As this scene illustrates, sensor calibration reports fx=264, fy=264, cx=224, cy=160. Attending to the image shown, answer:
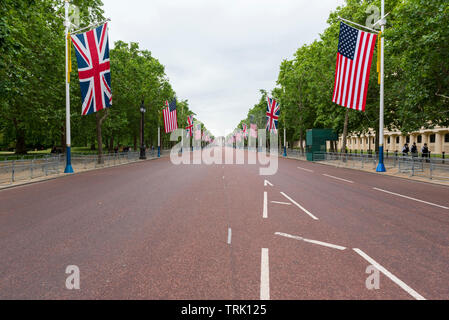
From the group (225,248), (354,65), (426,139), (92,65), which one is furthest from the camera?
(426,139)

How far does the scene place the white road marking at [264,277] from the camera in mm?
3369

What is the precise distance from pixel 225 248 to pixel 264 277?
127 centimetres

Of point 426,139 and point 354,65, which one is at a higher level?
point 354,65

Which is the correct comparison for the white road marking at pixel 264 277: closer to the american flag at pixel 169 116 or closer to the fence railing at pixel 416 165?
the fence railing at pixel 416 165

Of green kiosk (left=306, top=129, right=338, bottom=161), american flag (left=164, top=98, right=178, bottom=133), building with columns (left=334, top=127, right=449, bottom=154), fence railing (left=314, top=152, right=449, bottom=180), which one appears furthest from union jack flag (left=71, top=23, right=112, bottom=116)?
building with columns (left=334, top=127, right=449, bottom=154)

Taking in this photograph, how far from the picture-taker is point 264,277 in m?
3.81

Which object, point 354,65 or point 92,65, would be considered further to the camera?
point 92,65

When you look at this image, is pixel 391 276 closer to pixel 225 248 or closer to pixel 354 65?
pixel 225 248

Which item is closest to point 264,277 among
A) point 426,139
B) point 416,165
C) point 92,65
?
point 416,165

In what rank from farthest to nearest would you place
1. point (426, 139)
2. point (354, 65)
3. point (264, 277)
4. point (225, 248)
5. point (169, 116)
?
1. point (426, 139)
2. point (169, 116)
3. point (354, 65)
4. point (225, 248)
5. point (264, 277)

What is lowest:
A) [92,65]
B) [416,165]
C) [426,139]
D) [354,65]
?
[416,165]

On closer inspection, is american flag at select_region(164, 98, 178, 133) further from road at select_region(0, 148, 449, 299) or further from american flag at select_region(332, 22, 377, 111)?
road at select_region(0, 148, 449, 299)

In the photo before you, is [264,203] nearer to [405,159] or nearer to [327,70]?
[405,159]

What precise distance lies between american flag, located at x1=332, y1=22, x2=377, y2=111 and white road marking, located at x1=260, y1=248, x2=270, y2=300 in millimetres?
16665
